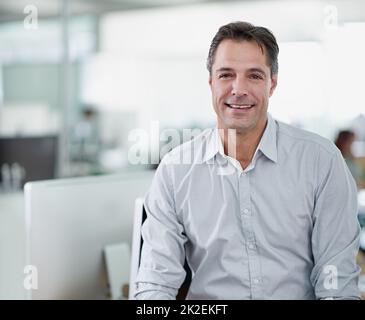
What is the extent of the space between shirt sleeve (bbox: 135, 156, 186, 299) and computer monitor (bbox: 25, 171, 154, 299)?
6.9 inches

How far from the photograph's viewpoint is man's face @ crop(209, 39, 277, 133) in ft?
2.93

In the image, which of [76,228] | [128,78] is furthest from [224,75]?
[128,78]

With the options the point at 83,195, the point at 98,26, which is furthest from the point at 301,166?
the point at 98,26

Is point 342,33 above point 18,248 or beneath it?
above

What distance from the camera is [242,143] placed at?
0.98m

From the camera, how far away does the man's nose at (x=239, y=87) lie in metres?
0.90

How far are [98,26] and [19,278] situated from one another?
1.83 metres

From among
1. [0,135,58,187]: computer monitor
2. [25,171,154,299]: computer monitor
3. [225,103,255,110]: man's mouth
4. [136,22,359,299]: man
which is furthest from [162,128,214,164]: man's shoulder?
[0,135,58,187]: computer monitor

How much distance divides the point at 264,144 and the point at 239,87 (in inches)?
4.4

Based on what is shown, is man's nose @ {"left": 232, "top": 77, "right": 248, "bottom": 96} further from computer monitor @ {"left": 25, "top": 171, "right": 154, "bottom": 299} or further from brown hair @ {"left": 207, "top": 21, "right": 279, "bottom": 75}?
computer monitor @ {"left": 25, "top": 171, "right": 154, "bottom": 299}

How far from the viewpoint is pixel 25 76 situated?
690 centimetres

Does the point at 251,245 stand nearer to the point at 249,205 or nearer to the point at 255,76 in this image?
the point at 249,205

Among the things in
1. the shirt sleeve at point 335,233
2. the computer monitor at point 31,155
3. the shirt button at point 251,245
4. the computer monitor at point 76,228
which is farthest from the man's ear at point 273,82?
the computer monitor at point 31,155

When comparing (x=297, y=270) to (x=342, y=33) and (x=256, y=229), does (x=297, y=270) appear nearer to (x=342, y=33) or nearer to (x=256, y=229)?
(x=256, y=229)
